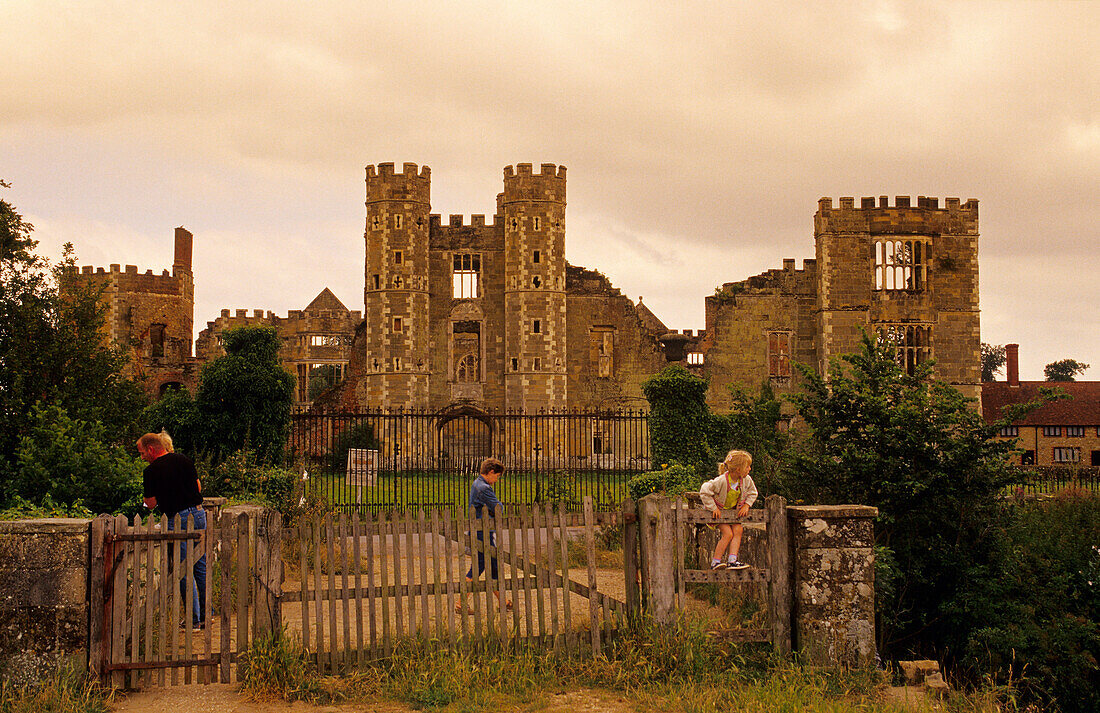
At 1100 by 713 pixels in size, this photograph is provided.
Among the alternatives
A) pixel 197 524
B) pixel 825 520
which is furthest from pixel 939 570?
pixel 197 524

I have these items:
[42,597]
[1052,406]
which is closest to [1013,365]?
[1052,406]

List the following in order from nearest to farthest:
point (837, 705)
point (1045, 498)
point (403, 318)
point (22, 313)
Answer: point (837, 705) → point (22, 313) → point (1045, 498) → point (403, 318)

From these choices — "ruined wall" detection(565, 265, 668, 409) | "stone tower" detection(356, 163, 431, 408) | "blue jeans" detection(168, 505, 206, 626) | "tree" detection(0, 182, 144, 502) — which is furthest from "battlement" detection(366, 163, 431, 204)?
"blue jeans" detection(168, 505, 206, 626)

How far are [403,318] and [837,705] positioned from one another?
97.0 feet

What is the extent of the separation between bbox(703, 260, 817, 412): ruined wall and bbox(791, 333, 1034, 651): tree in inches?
1024

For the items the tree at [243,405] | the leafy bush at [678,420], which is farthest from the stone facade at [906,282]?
the tree at [243,405]

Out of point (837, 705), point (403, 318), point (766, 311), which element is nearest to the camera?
point (837, 705)

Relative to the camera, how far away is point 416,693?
6535 mm

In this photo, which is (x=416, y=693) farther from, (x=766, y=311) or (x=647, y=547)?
(x=766, y=311)

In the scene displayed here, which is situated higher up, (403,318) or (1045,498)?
(403,318)

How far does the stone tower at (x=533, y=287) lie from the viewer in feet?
113

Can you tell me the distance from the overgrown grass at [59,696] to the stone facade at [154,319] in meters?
37.2

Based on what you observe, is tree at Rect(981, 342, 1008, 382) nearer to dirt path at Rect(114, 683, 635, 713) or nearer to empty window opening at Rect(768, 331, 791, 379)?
empty window opening at Rect(768, 331, 791, 379)

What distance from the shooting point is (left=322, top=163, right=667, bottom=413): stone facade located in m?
34.5
